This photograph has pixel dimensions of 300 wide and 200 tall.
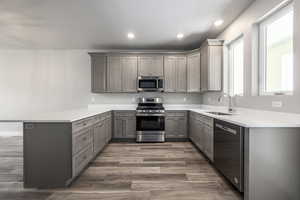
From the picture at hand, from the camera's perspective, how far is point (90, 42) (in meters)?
4.58

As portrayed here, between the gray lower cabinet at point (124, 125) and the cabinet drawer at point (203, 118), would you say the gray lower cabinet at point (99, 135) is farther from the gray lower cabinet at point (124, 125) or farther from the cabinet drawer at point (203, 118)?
the cabinet drawer at point (203, 118)

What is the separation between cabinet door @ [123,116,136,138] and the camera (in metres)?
4.59

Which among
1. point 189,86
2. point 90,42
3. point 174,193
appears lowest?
point 174,193

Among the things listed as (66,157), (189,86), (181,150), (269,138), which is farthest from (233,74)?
(66,157)

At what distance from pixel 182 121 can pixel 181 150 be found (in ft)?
3.20

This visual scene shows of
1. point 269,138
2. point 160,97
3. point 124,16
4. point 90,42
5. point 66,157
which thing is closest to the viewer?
point 269,138

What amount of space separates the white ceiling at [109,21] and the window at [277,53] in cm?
55

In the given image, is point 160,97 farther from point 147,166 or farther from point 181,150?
point 147,166

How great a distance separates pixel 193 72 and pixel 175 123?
1.42m

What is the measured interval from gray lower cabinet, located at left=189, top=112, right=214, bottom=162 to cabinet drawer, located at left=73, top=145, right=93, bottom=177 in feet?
6.51

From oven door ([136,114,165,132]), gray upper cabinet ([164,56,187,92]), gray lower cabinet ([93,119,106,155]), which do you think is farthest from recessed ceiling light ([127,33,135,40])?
gray lower cabinet ([93,119,106,155])

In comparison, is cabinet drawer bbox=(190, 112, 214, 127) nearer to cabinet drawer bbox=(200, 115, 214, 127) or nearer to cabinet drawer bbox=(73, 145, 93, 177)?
cabinet drawer bbox=(200, 115, 214, 127)

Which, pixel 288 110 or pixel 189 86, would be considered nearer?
pixel 288 110

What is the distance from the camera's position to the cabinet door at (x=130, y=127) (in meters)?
4.59
